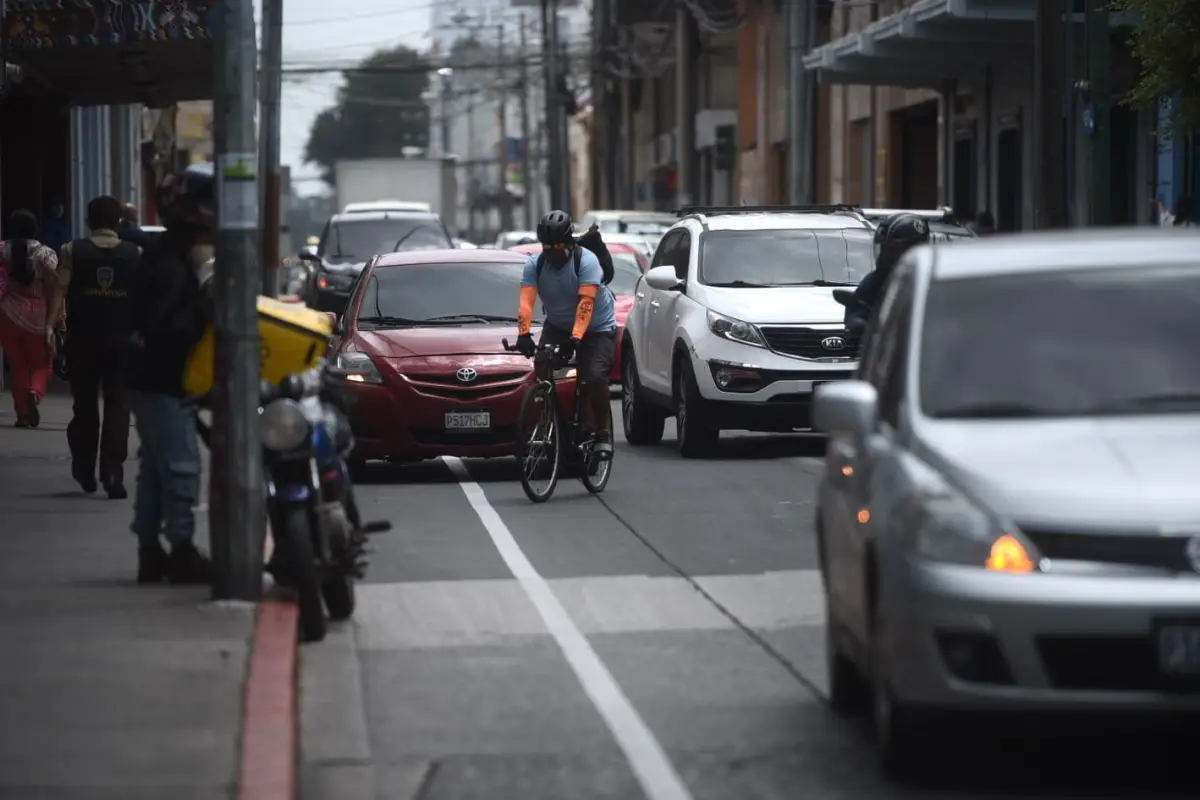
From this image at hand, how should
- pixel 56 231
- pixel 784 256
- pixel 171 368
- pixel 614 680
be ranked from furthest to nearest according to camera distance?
pixel 56 231 < pixel 784 256 < pixel 171 368 < pixel 614 680

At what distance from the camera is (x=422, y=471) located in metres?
17.3

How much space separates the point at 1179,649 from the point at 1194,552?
0.25 m

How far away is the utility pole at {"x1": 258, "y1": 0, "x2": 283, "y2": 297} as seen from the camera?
3791 centimetres

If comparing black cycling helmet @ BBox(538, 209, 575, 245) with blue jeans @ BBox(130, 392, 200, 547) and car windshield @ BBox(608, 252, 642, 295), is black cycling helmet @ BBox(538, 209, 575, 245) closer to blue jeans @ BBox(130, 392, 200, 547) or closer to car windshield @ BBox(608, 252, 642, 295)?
blue jeans @ BBox(130, 392, 200, 547)

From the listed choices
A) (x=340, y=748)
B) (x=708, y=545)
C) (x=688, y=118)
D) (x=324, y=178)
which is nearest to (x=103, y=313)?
(x=708, y=545)

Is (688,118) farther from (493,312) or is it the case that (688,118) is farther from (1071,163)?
(493,312)

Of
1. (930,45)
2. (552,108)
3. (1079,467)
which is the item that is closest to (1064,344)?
(1079,467)

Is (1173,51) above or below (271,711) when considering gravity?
above

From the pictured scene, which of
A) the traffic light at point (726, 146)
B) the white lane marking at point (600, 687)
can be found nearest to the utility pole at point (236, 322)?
the white lane marking at point (600, 687)

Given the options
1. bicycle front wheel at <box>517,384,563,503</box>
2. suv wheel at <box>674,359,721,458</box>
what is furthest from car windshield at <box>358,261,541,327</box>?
bicycle front wheel at <box>517,384,563,503</box>

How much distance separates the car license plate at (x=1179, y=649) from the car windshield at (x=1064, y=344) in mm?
939

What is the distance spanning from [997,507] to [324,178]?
149728mm

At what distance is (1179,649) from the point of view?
20.5ft

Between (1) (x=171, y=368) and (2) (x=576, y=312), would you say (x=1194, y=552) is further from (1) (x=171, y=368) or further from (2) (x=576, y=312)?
(2) (x=576, y=312)
